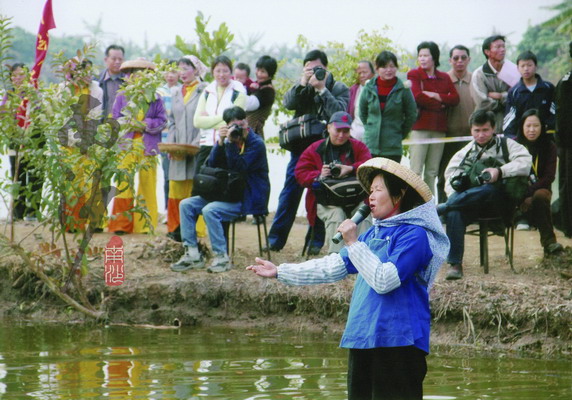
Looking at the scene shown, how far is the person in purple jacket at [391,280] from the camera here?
4.41 m

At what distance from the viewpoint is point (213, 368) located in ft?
23.4

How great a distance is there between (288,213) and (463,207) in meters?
2.36

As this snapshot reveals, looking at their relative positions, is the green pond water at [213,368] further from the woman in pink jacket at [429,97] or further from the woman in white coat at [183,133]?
the woman in pink jacket at [429,97]

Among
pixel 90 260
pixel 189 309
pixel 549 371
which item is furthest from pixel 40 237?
pixel 549 371

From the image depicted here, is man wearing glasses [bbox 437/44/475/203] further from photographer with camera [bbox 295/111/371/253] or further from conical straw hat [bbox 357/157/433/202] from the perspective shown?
conical straw hat [bbox 357/157/433/202]

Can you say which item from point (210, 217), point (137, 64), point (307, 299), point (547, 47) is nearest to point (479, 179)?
point (307, 299)

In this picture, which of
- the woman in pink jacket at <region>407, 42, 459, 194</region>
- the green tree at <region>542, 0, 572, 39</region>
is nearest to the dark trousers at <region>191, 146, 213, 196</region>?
the woman in pink jacket at <region>407, 42, 459, 194</region>

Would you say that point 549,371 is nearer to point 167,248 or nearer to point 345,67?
point 167,248

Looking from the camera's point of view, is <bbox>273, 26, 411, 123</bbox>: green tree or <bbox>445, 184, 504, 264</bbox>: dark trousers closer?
<bbox>445, 184, 504, 264</bbox>: dark trousers

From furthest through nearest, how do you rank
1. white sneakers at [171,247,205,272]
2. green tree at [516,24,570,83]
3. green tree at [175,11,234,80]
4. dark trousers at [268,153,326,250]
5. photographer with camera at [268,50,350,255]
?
green tree at [516,24,570,83]
green tree at [175,11,234,80]
dark trousers at [268,153,326,250]
photographer with camera at [268,50,350,255]
white sneakers at [171,247,205,272]

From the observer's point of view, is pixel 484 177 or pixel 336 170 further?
pixel 336 170

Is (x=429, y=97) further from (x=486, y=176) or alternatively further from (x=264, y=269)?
(x=264, y=269)

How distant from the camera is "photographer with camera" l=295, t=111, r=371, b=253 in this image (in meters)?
9.29

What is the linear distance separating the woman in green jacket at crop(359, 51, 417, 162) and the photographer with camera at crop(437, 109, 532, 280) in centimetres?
123
